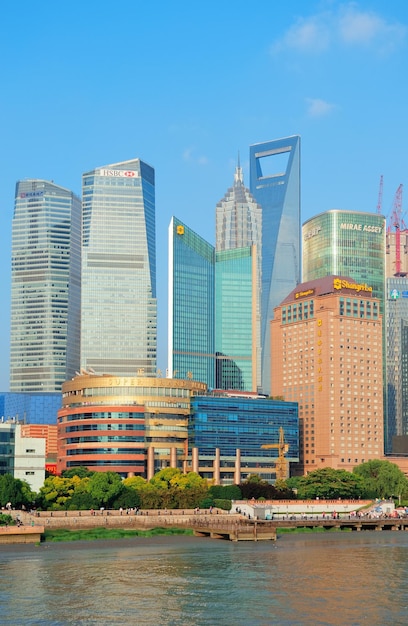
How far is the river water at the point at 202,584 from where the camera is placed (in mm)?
99562

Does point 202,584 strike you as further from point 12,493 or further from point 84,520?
point 12,493

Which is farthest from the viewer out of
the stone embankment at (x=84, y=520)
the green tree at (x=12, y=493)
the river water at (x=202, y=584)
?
the green tree at (x=12, y=493)

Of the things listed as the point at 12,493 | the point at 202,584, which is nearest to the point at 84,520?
the point at 12,493

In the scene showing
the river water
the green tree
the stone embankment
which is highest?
the green tree

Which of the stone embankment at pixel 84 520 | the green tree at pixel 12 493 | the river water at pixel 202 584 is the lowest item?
the river water at pixel 202 584

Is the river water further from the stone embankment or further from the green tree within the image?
the green tree

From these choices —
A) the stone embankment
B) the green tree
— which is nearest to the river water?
the stone embankment

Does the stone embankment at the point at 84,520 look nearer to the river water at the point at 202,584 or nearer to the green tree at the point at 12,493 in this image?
the green tree at the point at 12,493

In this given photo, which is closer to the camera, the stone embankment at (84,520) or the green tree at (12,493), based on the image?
the stone embankment at (84,520)

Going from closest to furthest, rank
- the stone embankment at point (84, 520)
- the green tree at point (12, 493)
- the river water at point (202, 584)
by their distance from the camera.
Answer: the river water at point (202, 584) < the stone embankment at point (84, 520) < the green tree at point (12, 493)

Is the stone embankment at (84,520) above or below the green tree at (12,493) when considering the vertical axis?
below

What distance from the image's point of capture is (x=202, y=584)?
121m

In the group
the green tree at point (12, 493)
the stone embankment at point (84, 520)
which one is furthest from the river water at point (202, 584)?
the green tree at point (12, 493)

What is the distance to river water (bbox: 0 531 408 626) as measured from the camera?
9956 cm
